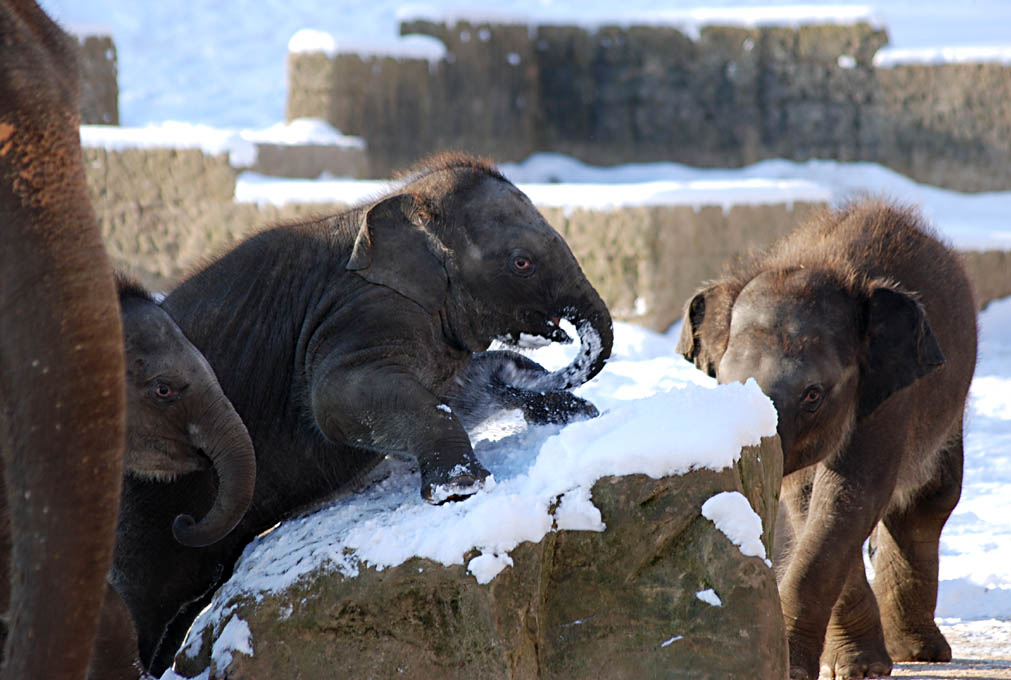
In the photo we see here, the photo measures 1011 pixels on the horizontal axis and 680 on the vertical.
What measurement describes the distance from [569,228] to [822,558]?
5733 mm

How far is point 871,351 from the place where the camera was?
460cm

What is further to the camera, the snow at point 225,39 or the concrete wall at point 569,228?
the snow at point 225,39

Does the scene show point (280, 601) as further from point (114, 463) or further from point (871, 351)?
point (871, 351)

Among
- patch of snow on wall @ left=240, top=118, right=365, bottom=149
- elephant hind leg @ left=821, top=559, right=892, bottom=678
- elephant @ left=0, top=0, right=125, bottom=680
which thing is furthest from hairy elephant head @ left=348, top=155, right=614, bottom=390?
patch of snow on wall @ left=240, top=118, right=365, bottom=149

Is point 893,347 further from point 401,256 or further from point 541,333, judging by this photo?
point 401,256

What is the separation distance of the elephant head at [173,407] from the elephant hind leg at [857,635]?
2277mm

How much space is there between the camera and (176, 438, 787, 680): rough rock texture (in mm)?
3133

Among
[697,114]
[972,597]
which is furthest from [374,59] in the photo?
[972,597]

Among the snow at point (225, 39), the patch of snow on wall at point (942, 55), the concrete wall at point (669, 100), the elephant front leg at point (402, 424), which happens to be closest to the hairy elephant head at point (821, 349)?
the elephant front leg at point (402, 424)

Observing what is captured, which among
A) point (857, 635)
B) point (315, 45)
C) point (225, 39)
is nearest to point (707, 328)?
point (857, 635)

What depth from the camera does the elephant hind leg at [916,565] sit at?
5.26 m

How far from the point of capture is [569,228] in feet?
32.7

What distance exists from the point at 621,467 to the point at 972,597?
330 cm

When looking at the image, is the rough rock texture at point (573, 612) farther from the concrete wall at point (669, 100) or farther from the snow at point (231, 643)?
the concrete wall at point (669, 100)
